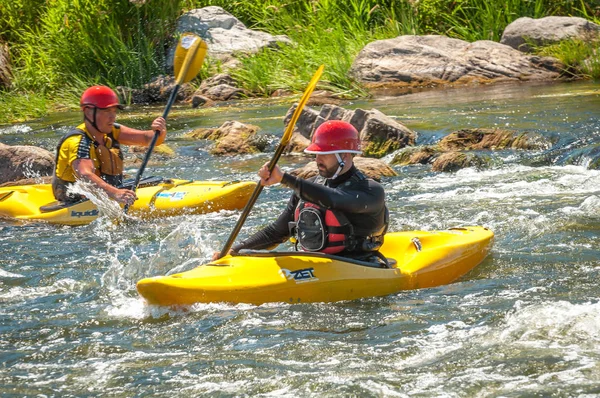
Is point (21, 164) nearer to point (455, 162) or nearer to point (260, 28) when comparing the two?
point (455, 162)

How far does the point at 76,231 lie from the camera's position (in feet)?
25.0

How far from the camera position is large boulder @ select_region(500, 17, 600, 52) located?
1427 centimetres

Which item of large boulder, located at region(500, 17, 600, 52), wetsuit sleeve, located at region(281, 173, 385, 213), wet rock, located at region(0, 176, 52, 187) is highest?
wetsuit sleeve, located at region(281, 173, 385, 213)

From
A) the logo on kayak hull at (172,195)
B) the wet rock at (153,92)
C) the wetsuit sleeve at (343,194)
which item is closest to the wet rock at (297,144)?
the logo on kayak hull at (172,195)

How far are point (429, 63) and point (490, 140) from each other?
491 centimetres

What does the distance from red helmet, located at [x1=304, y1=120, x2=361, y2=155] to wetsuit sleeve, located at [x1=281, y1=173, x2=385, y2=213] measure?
0.62 ft

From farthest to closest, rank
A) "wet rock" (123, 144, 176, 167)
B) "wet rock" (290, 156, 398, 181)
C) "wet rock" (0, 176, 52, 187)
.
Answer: "wet rock" (123, 144, 176, 167) → "wet rock" (0, 176, 52, 187) → "wet rock" (290, 156, 398, 181)

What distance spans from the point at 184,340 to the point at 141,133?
3549mm

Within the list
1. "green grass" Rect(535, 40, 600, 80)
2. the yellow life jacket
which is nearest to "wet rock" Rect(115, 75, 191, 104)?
"green grass" Rect(535, 40, 600, 80)

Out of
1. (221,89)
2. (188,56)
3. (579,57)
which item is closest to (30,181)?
(188,56)

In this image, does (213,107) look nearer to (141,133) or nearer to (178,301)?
(141,133)

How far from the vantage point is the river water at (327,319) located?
163 inches

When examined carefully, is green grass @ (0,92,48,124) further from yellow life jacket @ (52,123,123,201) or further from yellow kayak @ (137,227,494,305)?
yellow kayak @ (137,227,494,305)

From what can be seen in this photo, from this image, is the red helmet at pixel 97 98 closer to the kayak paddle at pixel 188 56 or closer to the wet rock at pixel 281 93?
the kayak paddle at pixel 188 56
